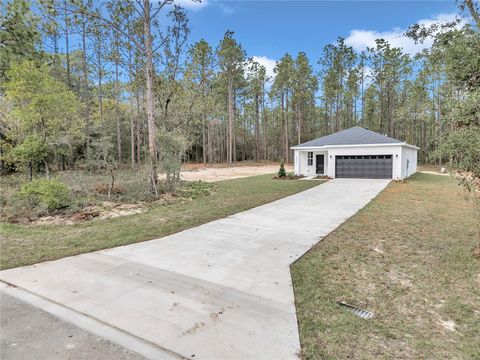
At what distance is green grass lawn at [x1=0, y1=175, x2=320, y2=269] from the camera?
498cm

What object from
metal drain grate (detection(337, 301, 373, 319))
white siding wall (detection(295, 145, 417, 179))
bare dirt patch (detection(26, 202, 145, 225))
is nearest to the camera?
metal drain grate (detection(337, 301, 373, 319))

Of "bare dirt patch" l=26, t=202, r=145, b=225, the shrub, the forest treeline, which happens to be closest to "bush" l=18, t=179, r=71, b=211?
"bare dirt patch" l=26, t=202, r=145, b=225

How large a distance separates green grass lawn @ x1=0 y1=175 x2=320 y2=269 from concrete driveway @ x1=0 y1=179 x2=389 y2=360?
0.48m

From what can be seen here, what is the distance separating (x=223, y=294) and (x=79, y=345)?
1.54 meters

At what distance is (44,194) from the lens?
7.86 meters

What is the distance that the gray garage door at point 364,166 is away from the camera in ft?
57.7

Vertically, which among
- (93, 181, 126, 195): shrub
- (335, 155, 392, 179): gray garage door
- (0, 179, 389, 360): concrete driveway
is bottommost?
(0, 179, 389, 360): concrete driveway

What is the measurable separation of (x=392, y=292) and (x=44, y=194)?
849cm

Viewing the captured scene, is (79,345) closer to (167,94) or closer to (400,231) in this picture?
(400,231)

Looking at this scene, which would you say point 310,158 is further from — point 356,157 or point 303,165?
point 356,157

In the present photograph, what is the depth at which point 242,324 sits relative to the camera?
2854 mm

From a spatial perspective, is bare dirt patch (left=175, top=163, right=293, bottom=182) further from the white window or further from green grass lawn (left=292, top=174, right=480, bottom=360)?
green grass lawn (left=292, top=174, right=480, bottom=360)

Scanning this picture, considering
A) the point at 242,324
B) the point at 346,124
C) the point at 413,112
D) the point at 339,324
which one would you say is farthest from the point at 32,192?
the point at 346,124

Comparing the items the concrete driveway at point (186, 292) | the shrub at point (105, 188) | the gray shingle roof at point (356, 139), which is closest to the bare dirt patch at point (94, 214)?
A: the shrub at point (105, 188)
